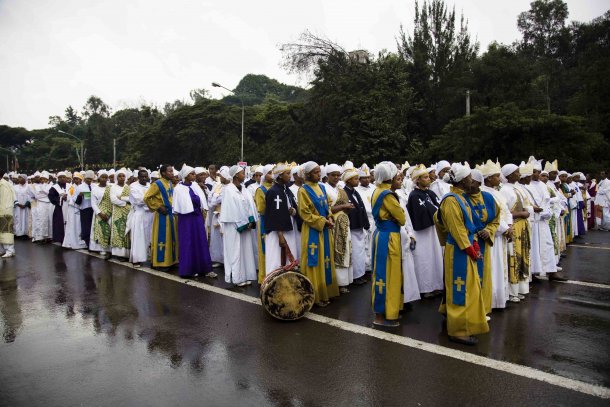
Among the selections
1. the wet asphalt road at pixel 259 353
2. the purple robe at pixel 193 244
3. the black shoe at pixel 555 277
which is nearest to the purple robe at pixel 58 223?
the wet asphalt road at pixel 259 353

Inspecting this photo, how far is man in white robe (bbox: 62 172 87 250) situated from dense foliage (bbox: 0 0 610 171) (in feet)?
54.8

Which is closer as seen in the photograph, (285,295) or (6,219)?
(285,295)

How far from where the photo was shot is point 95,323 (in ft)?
20.7

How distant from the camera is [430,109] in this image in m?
31.0

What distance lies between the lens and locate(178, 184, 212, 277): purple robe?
895cm

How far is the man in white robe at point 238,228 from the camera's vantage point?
827cm

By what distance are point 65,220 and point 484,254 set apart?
1177cm

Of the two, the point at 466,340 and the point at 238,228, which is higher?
the point at 238,228

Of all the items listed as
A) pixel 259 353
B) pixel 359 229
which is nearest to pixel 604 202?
pixel 359 229

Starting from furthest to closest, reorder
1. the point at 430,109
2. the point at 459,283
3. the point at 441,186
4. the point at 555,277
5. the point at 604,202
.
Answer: the point at 430,109 → the point at 604,202 → the point at 441,186 → the point at 555,277 → the point at 459,283

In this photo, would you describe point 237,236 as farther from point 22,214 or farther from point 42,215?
point 22,214

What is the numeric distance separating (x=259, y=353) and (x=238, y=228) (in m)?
3.41

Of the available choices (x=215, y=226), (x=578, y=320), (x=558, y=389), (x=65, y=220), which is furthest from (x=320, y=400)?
(x=65, y=220)

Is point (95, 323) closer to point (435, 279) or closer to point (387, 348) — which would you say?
point (387, 348)
